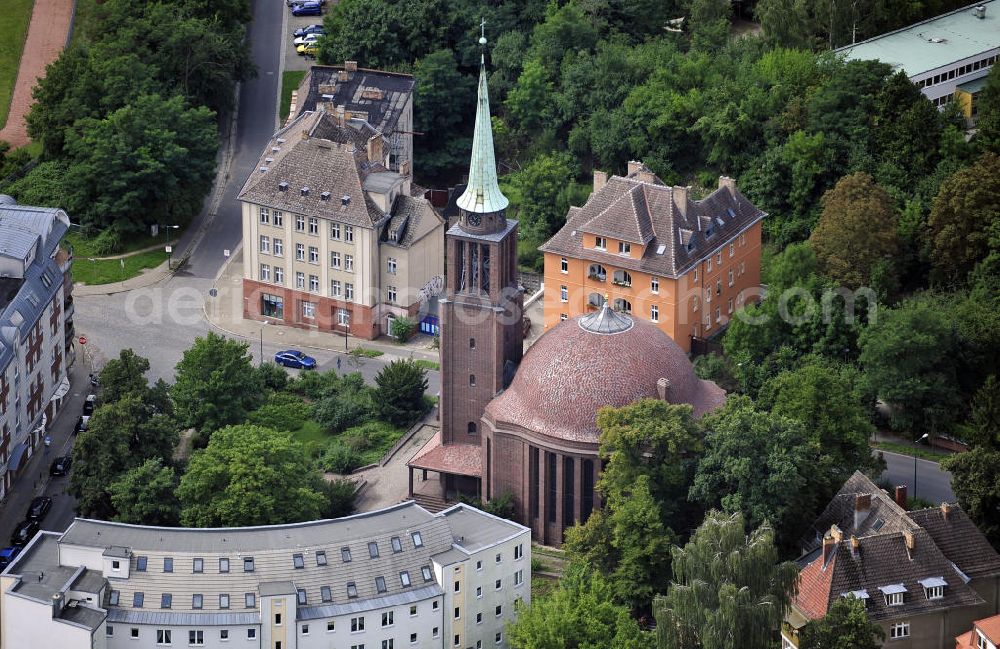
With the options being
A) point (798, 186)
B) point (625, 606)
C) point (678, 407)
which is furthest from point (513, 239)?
point (798, 186)

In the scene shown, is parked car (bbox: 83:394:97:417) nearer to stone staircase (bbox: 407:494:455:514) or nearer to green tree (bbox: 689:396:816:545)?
stone staircase (bbox: 407:494:455:514)

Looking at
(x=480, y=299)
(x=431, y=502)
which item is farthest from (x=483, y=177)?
(x=431, y=502)

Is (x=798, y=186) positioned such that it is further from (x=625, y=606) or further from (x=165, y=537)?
(x=165, y=537)

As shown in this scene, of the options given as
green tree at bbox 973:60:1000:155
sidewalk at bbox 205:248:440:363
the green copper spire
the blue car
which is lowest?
sidewalk at bbox 205:248:440:363

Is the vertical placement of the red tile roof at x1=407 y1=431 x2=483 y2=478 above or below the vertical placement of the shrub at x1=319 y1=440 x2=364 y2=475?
above

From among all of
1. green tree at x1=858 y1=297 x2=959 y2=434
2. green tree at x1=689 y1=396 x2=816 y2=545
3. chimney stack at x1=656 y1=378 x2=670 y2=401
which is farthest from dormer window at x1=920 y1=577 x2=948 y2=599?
green tree at x1=858 y1=297 x2=959 y2=434

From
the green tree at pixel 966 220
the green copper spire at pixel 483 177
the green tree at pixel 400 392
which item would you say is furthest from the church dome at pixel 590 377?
the green tree at pixel 966 220

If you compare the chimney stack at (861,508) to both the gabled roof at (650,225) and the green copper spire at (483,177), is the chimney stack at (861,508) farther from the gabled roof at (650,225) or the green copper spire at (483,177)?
the gabled roof at (650,225)
